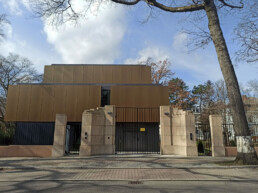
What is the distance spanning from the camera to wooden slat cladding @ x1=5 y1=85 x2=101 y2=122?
22.5 meters

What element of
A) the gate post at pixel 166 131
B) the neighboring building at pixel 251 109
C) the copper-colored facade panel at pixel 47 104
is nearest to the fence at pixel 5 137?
the copper-colored facade panel at pixel 47 104

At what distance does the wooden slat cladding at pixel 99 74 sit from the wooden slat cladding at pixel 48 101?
4.50 meters

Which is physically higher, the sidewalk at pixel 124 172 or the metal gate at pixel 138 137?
the metal gate at pixel 138 137

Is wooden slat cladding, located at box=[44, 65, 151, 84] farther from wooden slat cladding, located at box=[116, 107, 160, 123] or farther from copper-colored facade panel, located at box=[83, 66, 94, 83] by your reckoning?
wooden slat cladding, located at box=[116, 107, 160, 123]

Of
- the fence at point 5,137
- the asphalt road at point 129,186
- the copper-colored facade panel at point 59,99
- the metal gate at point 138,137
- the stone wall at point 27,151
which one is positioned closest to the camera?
the asphalt road at point 129,186

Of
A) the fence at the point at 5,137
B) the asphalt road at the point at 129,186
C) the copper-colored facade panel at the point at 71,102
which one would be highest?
the copper-colored facade panel at the point at 71,102

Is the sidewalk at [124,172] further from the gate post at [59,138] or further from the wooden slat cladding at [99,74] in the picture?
the wooden slat cladding at [99,74]

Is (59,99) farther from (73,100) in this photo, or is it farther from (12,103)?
(12,103)

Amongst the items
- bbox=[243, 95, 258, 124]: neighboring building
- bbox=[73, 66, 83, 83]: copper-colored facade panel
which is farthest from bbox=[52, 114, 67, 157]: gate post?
bbox=[243, 95, 258, 124]: neighboring building

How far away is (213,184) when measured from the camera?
650 cm

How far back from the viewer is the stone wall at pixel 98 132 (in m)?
13.0

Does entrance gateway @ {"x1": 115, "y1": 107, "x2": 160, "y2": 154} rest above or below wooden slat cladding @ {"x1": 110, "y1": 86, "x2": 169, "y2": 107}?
below

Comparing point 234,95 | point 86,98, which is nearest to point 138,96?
point 86,98

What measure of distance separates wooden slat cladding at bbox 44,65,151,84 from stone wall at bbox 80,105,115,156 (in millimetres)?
13862
